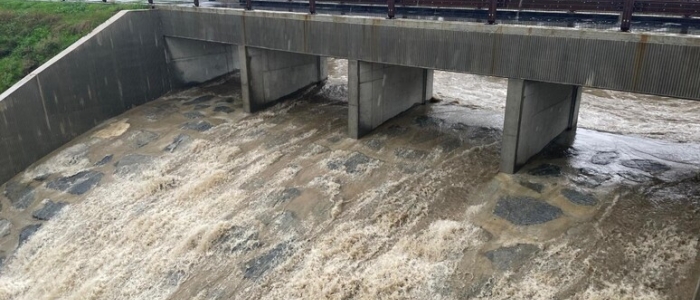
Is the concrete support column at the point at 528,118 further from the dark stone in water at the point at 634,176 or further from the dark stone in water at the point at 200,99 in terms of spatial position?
the dark stone in water at the point at 200,99

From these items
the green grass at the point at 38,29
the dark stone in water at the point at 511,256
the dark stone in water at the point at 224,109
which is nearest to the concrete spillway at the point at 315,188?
the dark stone in water at the point at 511,256

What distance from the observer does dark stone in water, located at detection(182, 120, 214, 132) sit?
16.3m

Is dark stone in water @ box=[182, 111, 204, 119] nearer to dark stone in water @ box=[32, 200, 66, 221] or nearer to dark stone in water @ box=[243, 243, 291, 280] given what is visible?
dark stone in water @ box=[32, 200, 66, 221]

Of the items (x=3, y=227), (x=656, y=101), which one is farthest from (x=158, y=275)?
(x=656, y=101)

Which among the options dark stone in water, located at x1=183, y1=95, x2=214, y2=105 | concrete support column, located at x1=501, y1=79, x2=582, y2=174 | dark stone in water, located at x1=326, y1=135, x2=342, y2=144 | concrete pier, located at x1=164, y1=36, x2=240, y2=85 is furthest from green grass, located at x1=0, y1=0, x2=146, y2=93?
concrete support column, located at x1=501, y1=79, x2=582, y2=174

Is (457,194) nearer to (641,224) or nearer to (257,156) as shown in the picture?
(641,224)

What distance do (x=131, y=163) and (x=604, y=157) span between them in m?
13.3

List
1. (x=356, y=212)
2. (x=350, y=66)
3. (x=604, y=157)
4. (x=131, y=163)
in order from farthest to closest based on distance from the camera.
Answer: (x=131, y=163)
(x=350, y=66)
(x=604, y=157)
(x=356, y=212)

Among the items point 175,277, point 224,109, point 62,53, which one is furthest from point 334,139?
point 62,53

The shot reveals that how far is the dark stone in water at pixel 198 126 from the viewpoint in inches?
642

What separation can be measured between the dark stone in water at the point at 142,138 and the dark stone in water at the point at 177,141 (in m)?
0.91

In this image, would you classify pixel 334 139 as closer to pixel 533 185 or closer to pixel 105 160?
pixel 533 185

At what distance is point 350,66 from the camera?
44.5ft

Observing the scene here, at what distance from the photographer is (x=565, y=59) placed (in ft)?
31.9
